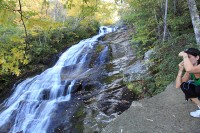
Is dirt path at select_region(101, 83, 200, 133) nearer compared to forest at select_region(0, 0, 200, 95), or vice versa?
forest at select_region(0, 0, 200, 95)

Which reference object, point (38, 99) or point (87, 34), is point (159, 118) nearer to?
point (38, 99)

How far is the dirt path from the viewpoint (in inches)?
157

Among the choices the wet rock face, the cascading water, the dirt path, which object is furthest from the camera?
the cascading water

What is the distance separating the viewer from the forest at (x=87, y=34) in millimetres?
3264

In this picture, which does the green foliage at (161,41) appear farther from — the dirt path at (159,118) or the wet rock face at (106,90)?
the dirt path at (159,118)

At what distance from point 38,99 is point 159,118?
6.26 metres

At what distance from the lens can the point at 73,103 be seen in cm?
821

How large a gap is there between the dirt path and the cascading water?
12.1 feet

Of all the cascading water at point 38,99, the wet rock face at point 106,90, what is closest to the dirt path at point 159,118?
the wet rock face at point 106,90

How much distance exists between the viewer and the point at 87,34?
19.9m

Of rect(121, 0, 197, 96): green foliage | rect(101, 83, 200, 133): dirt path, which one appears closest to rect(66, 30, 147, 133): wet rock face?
rect(121, 0, 197, 96): green foliage

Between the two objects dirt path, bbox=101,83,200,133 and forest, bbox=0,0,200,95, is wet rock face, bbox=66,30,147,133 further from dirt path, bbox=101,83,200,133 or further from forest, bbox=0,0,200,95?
dirt path, bbox=101,83,200,133

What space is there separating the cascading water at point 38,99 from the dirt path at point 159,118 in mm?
3679

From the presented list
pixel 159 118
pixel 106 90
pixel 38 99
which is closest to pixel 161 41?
pixel 106 90
